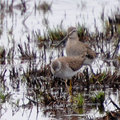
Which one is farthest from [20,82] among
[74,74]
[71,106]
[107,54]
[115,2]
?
[115,2]

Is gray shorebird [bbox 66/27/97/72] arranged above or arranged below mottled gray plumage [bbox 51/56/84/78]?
above

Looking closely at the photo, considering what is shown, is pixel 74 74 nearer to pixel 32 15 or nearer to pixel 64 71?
pixel 64 71

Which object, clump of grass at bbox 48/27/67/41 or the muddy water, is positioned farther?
clump of grass at bbox 48/27/67/41

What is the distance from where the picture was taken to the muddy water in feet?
22.4

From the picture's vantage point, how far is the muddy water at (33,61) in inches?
268

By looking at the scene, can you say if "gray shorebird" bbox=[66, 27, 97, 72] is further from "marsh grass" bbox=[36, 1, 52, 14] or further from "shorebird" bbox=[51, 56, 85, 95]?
"marsh grass" bbox=[36, 1, 52, 14]

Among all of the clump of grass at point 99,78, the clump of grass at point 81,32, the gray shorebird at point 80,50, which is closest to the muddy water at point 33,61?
the clump of grass at point 99,78

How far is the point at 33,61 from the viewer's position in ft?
31.7

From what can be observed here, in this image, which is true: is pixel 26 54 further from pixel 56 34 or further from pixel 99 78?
pixel 99 78

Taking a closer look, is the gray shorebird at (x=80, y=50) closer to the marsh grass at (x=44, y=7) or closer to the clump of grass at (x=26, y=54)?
the clump of grass at (x=26, y=54)

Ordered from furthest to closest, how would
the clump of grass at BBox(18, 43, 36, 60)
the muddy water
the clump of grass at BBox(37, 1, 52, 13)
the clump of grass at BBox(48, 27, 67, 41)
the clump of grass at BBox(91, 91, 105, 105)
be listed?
the clump of grass at BBox(37, 1, 52, 13) → the clump of grass at BBox(48, 27, 67, 41) → the clump of grass at BBox(18, 43, 36, 60) → the clump of grass at BBox(91, 91, 105, 105) → the muddy water

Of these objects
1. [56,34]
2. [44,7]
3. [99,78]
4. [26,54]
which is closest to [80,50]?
[99,78]

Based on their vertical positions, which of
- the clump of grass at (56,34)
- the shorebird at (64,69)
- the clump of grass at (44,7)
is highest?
the clump of grass at (44,7)

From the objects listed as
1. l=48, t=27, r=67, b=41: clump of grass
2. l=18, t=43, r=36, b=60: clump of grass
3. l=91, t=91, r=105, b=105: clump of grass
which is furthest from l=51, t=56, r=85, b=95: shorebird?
l=48, t=27, r=67, b=41: clump of grass
